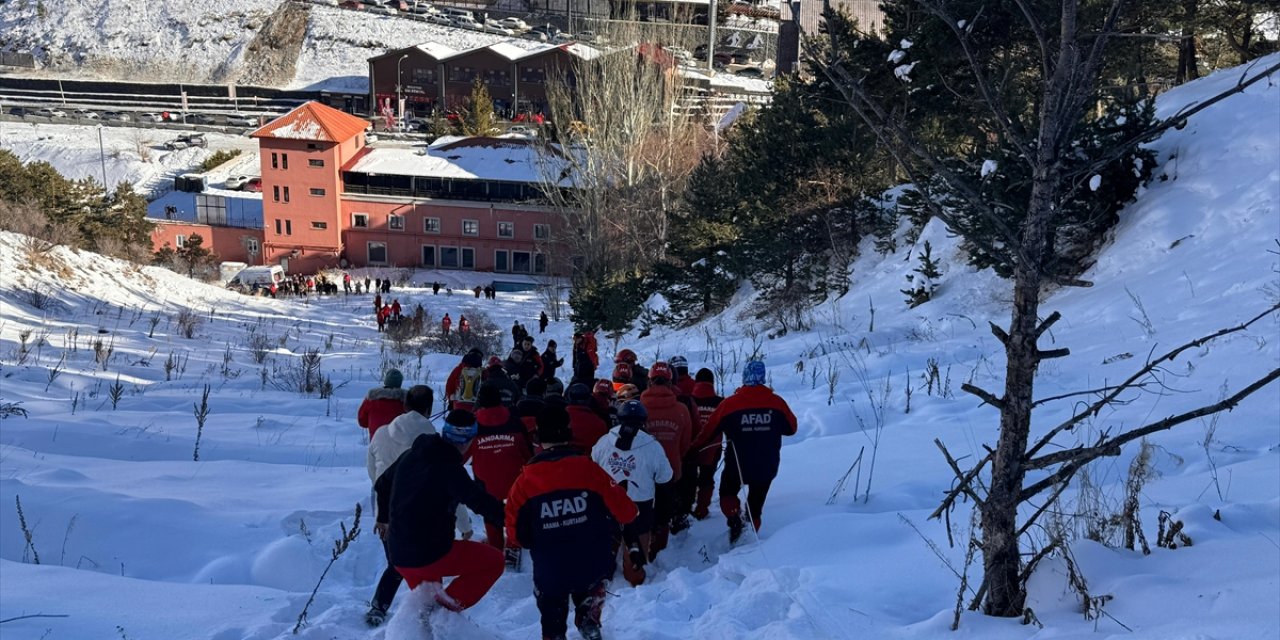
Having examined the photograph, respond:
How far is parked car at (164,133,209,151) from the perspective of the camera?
66875mm

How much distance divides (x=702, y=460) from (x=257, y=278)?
133 ft

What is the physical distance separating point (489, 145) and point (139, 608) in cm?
4840

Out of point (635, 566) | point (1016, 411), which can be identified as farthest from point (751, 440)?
point (1016, 411)

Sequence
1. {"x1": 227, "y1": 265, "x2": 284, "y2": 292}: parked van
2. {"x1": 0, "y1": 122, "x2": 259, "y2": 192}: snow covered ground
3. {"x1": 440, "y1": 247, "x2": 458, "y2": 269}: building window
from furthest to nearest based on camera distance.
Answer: {"x1": 0, "y1": 122, "x2": 259, "y2": 192}: snow covered ground < {"x1": 440, "y1": 247, "x2": 458, "y2": 269}: building window < {"x1": 227, "y1": 265, "x2": 284, "y2": 292}: parked van

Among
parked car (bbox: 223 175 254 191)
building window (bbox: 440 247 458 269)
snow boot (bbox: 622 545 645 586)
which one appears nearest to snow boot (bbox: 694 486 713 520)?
snow boot (bbox: 622 545 645 586)

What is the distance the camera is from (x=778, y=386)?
10867mm

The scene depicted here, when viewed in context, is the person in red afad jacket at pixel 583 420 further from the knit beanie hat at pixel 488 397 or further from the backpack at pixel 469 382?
the backpack at pixel 469 382

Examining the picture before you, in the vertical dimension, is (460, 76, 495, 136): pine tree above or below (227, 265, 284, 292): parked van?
above

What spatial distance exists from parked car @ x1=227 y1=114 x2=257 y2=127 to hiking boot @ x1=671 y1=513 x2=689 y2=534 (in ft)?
247

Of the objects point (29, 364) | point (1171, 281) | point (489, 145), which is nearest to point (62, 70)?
point (489, 145)

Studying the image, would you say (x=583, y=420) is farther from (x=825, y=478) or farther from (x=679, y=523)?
(x=825, y=478)

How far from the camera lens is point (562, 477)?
4.49m

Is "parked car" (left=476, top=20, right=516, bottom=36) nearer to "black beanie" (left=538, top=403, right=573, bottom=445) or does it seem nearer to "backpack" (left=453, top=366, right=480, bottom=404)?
"backpack" (left=453, top=366, right=480, bottom=404)

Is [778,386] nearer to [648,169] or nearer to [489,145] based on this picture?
[648,169]
